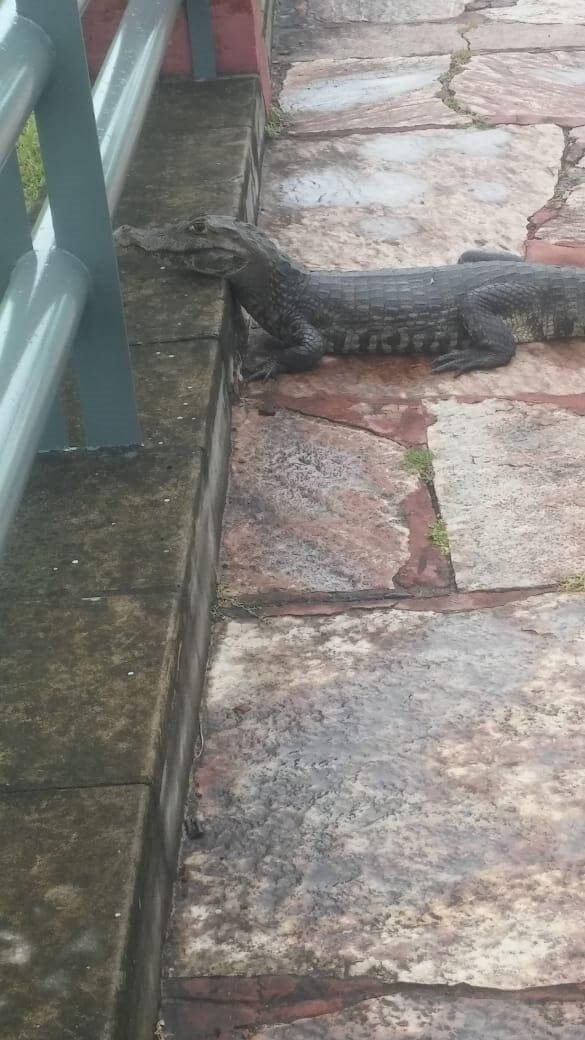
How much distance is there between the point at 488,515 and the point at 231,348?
3.48ft

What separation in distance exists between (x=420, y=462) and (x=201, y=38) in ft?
8.59

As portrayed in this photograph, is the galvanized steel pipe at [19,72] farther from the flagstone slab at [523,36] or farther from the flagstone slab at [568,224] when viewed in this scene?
the flagstone slab at [523,36]

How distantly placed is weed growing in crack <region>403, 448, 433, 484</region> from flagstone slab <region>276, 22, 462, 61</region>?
12.5 ft

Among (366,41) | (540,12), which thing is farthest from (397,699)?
(540,12)

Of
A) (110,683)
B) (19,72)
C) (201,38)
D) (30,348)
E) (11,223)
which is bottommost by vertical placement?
(110,683)

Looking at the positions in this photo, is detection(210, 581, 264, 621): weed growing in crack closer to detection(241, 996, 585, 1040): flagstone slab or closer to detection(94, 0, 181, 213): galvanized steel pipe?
detection(94, 0, 181, 213): galvanized steel pipe

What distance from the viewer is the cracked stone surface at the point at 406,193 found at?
5152mm

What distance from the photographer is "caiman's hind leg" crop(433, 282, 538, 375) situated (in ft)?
14.6

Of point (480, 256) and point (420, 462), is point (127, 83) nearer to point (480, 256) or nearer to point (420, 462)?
point (420, 462)

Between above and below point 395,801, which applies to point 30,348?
above

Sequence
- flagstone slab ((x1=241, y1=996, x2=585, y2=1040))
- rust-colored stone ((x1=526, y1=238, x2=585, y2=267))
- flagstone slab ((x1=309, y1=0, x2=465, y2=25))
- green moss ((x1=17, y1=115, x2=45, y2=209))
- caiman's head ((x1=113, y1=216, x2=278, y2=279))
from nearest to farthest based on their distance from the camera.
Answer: flagstone slab ((x1=241, y1=996, x2=585, y2=1040)), caiman's head ((x1=113, y1=216, x2=278, y2=279)), rust-colored stone ((x1=526, y1=238, x2=585, y2=267)), green moss ((x1=17, y1=115, x2=45, y2=209)), flagstone slab ((x1=309, y1=0, x2=465, y2=25))

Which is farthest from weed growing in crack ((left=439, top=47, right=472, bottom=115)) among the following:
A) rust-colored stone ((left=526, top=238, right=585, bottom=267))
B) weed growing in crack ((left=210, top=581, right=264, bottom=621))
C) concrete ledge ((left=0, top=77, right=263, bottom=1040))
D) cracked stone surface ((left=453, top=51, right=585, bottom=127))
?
weed growing in crack ((left=210, top=581, right=264, bottom=621))

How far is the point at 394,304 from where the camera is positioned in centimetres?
451

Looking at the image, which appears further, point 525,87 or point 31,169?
point 525,87
